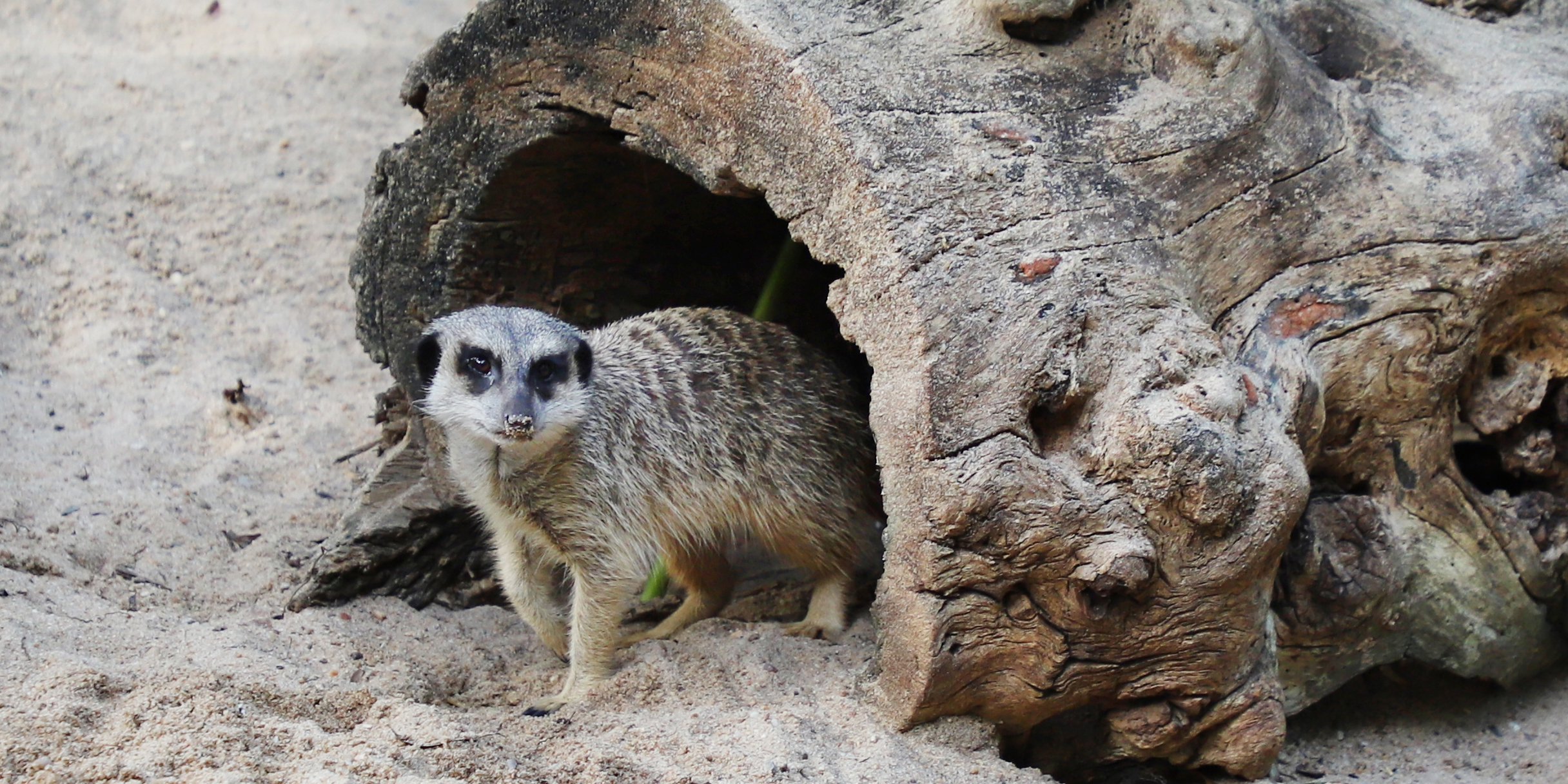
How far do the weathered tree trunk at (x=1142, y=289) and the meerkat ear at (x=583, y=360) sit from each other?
472mm

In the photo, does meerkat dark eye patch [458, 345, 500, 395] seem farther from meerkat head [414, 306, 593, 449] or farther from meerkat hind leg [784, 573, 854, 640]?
meerkat hind leg [784, 573, 854, 640]

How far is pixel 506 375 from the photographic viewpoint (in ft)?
9.15

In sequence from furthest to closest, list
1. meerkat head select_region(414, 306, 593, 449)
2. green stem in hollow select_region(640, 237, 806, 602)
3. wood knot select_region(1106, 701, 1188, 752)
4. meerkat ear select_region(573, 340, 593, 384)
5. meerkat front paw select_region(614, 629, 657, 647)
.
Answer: green stem in hollow select_region(640, 237, 806, 602) < meerkat front paw select_region(614, 629, 657, 647) < meerkat ear select_region(573, 340, 593, 384) < meerkat head select_region(414, 306, 593, 449) < wood knot select_region(1106, 701, 1188, 752)

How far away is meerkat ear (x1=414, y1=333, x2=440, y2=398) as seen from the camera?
2943 millimetres

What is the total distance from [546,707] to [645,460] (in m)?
0.65

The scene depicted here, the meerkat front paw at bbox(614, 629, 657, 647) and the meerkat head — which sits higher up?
the meerkat head

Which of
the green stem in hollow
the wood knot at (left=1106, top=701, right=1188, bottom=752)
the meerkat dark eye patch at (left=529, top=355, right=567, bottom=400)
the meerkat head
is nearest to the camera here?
the wood knot at (left=1106, top=701, right=1188, bottom=752)

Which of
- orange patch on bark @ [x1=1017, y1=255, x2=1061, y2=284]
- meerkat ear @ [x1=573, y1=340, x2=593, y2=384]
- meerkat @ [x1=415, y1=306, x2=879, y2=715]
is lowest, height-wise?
meerkat @ [x1=415, y1=306, x2=879, y2=715]

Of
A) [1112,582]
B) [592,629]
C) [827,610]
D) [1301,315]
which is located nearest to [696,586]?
[827,610]

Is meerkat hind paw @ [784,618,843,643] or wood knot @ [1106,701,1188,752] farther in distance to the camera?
meerkat hind paw @ [784,618,843,643]

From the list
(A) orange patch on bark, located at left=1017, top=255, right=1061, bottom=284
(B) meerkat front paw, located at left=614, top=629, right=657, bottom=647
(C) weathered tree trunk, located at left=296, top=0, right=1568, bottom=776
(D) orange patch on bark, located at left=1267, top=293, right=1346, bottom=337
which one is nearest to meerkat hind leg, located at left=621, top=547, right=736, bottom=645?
(B) meerkat front paw, located at left=614, top=629, right=657, bottom=647

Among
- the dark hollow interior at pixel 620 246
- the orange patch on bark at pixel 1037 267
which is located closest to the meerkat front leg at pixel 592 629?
the dark hollow interior at pixel 620 246

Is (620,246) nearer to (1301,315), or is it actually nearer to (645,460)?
(645,460)

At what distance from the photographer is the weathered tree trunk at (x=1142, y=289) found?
2.32 metres
